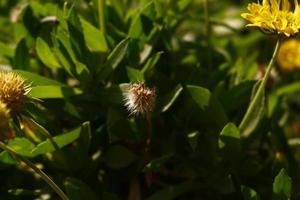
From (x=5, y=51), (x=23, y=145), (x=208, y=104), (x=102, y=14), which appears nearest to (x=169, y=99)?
(x=208, y=104)

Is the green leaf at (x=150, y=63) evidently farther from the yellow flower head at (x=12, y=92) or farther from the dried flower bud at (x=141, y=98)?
the yellow flower head at (x=12, y=92)

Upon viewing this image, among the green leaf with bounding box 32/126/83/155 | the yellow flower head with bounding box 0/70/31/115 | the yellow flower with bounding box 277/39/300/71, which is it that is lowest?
the yellow flower with bounding box 277/39/300/71

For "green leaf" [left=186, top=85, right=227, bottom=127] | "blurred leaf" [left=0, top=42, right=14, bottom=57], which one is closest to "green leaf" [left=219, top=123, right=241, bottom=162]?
"green leaf" [left=186, top=85, right=227, bottom=127]

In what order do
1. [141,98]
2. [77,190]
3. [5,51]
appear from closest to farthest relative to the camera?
[141,98]
[77,190]
[5,51]

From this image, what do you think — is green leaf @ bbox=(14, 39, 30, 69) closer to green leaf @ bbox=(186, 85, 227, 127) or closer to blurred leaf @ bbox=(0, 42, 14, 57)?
blurred leaf @ bbox=(0, 42, 14, 57)

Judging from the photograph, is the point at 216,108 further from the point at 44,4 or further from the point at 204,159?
the point at 44,4

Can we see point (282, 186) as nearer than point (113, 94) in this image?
Yes

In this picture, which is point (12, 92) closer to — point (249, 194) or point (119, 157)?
point (119, 157)
